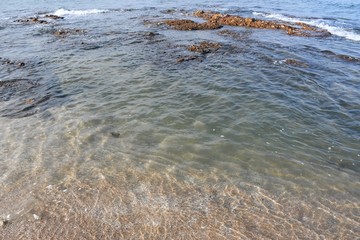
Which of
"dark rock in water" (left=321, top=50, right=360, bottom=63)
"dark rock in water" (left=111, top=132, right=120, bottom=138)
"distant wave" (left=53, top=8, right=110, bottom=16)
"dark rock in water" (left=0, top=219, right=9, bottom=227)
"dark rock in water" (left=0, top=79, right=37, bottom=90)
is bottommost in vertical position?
"dark rock in water" (left=0, top=219, right=9, bottom=227)

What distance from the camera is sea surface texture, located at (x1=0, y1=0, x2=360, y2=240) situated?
5949 mm

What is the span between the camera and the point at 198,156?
775 cm

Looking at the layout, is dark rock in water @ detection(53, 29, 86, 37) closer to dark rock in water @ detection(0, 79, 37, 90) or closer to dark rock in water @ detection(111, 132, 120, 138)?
dark rock in water @ detection(0, 79, 37, 90)

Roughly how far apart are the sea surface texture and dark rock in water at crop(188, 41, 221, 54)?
0.12 metres

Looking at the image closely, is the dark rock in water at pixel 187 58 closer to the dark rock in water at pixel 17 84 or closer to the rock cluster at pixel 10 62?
the dark rock in water at pixel 17 84

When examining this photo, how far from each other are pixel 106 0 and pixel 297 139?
104ft

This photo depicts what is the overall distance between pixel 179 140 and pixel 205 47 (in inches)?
343

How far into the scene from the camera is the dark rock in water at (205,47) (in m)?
15.4

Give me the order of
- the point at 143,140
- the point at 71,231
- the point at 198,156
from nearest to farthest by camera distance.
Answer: the point at 71,231 → the point at 198,156 → the point at 143,140

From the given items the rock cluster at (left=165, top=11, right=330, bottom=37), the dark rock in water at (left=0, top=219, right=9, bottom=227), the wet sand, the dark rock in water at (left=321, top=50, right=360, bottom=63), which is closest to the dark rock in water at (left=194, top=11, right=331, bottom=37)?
the rock cluster at (left=165, top=11, right=330, bottom=37)

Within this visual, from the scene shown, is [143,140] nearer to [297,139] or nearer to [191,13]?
[297,139]

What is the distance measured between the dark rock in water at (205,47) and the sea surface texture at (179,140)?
118mm

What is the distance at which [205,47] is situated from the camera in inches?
628

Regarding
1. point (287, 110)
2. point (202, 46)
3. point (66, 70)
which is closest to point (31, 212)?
point (287, 110)
